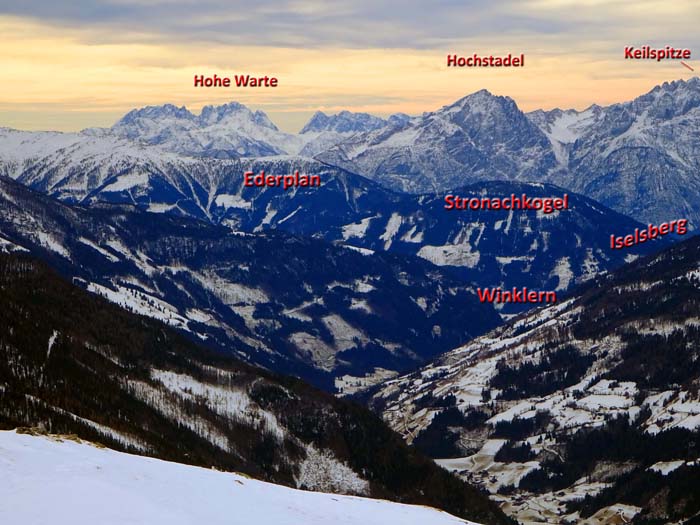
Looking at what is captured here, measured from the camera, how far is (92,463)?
9725 centimetres

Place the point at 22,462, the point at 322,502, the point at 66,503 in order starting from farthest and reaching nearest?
the point at 322,502 < the point at 22,462 < the point at 66,503

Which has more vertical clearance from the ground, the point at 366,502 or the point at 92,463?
the point at 92,463

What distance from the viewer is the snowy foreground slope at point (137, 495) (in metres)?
83.4

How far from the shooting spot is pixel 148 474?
99.2 m

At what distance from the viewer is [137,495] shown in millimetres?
90562

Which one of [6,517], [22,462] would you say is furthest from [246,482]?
[6,517]

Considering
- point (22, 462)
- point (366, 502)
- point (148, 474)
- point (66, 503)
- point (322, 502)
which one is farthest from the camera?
point (366, 502)

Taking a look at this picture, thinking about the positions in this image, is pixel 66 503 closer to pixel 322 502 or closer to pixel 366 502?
pixel 322 502

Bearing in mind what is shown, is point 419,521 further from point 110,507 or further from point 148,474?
point 110,507

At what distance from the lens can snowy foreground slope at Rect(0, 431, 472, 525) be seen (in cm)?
8338

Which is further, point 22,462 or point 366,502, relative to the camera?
point 366,502

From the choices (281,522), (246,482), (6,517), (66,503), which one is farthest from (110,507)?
(246,482)

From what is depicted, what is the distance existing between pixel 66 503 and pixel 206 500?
A: 15069 mm

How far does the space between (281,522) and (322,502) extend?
42.9ft
